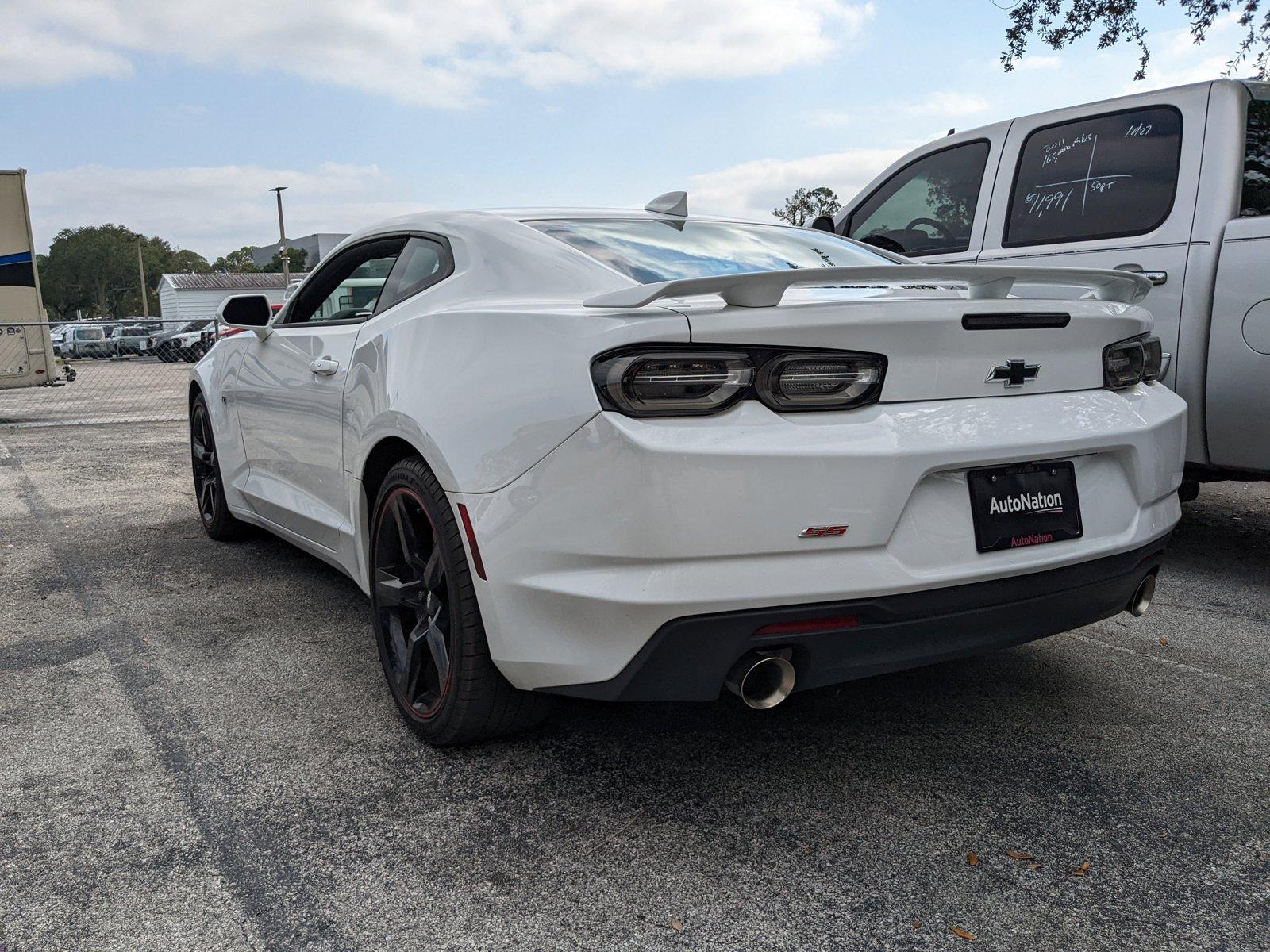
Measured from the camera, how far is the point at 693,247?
309 cm

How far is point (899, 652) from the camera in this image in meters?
2.24

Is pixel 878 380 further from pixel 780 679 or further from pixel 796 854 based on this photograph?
pixel 796 854

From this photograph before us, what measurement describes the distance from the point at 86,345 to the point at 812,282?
37.1 metres

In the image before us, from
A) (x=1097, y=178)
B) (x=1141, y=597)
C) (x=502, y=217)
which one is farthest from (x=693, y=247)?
(x=1097, y=178)

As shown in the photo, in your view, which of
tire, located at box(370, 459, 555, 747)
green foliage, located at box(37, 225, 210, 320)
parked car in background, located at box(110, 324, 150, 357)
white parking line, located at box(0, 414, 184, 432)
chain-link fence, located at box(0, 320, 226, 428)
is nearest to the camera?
tire, located at box(370, 459, 555, 747)

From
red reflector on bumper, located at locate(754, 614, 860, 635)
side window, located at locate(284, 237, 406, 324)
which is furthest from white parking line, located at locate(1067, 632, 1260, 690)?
side window, located at locate(284, 237, 406, 324)

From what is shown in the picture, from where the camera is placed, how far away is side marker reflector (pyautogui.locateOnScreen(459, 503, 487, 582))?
2.42 m

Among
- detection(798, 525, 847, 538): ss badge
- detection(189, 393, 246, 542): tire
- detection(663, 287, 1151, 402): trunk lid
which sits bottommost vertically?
detection(189, 393, 246, 542): tire

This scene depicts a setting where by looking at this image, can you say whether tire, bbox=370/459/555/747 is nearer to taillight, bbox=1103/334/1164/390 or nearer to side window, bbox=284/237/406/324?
side window, bbox=284/237/406/324

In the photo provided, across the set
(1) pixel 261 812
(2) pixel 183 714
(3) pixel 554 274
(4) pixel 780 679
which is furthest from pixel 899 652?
(2) pixel 183 714

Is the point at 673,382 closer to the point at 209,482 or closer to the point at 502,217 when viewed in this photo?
the point at 502,217

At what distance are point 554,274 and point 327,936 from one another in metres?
1.58

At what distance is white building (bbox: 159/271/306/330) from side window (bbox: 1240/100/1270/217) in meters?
67.0

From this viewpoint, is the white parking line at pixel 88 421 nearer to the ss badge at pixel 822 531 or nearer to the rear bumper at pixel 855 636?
the rear bumper at pixel 855 636
